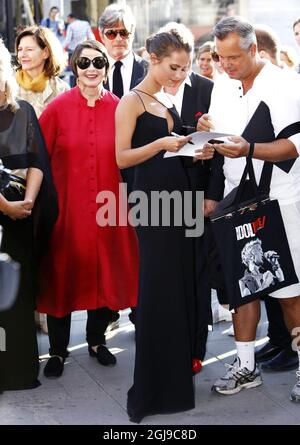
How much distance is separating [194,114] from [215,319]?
157 centimetres

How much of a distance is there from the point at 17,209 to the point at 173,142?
97 centimetres

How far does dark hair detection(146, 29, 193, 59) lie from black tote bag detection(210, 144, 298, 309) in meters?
0.62

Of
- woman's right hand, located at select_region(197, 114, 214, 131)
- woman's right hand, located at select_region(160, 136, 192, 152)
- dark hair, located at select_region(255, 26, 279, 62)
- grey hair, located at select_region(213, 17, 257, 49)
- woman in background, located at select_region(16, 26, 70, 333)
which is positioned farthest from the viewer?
woman in background, located at select_region(16, 26, 70, 333)

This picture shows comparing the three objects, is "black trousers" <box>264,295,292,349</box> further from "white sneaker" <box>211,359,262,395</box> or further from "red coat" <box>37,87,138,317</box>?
"red coat" <box>37,87,138,317</box>

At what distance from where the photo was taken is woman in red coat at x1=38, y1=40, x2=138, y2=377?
455cm

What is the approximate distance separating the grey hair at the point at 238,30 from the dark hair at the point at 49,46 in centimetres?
137

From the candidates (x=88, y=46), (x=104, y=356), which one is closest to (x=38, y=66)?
(x=88, y=46)

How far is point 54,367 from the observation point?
4.58 metres

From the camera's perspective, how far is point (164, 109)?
3.86m

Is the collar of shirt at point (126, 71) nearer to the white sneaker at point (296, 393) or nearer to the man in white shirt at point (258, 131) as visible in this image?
the man in white shirt at point (258, 131)

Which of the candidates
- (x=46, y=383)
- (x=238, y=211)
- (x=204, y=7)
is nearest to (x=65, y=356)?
(x=46, y=383)

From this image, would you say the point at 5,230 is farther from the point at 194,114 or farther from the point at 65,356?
the point at 194,114

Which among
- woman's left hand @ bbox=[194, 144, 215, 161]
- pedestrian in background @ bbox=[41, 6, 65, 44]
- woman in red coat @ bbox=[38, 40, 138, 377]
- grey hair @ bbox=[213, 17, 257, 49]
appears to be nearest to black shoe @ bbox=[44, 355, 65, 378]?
woman in red coat @ bbox=[38, 40, 138, 377]

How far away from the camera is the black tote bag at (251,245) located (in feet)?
12.9
